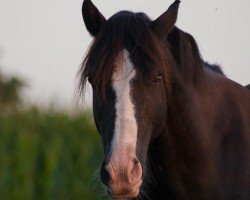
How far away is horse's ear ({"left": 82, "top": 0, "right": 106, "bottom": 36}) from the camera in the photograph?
4.20m

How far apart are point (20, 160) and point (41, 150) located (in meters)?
0.43

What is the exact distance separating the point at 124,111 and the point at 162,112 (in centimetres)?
44

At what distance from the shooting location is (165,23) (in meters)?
4.05

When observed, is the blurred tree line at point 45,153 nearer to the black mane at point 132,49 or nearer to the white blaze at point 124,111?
the black mane at point 132,49

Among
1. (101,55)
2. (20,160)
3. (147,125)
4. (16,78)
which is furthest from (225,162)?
(16,78)

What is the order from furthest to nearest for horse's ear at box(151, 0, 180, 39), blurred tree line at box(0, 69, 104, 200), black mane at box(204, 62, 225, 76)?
blurred tree line at box(0, 69, 104, 200) < black mane at box(204, 62, 225, 76) < horse's ear at box(151, 0, 180, 39)

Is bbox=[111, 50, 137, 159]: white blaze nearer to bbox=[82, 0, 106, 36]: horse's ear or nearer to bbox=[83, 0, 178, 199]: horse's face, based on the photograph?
bbox=[83, 0, 178, 199]: horse's face

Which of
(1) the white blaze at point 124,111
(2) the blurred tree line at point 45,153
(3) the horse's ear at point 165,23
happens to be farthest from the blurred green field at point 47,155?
(1) the white blaze at point 124,111

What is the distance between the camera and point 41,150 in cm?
896

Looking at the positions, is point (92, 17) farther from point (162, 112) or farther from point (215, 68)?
point (215, 68)

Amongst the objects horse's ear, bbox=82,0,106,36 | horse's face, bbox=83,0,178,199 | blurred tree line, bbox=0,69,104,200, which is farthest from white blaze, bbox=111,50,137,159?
blurred tree line, bbox=0,69,104,200

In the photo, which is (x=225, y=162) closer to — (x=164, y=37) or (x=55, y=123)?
(x=164, y=37)

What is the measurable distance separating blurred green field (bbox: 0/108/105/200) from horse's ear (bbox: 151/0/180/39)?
448 cm

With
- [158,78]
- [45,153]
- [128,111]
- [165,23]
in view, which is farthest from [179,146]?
[45,153]
